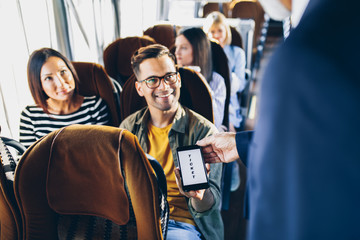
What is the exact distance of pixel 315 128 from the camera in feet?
0.92

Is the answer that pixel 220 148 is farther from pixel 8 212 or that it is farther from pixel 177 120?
pixel 8 212

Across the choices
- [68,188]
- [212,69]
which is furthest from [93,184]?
[212,69]

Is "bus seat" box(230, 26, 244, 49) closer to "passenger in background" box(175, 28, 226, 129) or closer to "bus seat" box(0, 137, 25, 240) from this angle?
"passenger in background" box(175, 28, 226, 129)

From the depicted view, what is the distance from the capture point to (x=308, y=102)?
0.28 m

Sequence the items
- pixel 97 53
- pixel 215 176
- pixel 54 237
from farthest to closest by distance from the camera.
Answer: pixel 97 53 < pixel 215 176 < pixel 54 237

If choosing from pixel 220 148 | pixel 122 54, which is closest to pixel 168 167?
pixel 220 148

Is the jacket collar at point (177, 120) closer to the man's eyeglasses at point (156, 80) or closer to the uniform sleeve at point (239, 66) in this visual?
the man's eyeglasses at point (156, 80)

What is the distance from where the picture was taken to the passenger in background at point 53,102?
1.48 meters

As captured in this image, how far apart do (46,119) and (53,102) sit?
0.11m

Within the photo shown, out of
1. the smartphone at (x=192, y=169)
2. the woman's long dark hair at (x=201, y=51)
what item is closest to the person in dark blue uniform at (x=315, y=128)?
the smartphone at (x=192, y=169)

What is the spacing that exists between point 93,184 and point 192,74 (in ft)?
2.56

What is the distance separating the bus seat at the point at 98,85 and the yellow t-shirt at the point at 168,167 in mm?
458

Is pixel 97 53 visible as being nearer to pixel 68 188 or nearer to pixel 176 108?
pixel 176 108

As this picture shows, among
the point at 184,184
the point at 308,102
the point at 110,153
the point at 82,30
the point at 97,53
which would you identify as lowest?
the point at 184,184
